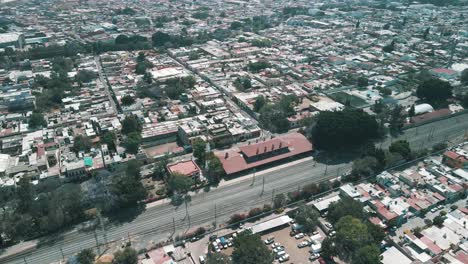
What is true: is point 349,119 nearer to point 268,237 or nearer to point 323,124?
point 323,124

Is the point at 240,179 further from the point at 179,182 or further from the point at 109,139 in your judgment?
the point at 109,139

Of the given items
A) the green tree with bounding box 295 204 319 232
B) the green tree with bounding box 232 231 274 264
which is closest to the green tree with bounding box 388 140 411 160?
the green tree with bounding box 295 204 319 232

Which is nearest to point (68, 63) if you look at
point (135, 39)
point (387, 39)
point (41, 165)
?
point (135, 39)

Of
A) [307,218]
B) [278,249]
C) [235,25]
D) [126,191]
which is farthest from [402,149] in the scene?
[235,25]

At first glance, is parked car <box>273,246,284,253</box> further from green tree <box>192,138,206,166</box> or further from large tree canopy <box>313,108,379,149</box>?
large tree canopy <box>313,108,379,149</box>

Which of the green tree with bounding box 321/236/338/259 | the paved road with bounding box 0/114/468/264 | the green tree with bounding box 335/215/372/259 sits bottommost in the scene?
the paved road with bounding box 0/114/468/264

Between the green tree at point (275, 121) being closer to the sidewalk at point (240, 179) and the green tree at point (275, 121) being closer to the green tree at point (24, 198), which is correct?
the sidewalk at point (240, 179)
